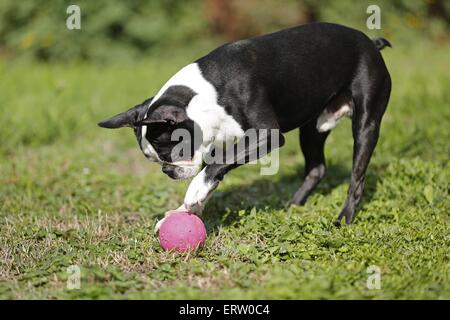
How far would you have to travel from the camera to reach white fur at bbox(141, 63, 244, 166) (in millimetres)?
4398

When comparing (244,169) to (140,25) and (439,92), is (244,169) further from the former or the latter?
(140,25)

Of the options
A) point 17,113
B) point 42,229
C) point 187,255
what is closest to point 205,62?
point 187,255

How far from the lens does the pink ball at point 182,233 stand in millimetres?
4199

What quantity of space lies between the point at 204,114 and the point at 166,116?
12.3 inches

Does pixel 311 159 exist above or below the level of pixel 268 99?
below

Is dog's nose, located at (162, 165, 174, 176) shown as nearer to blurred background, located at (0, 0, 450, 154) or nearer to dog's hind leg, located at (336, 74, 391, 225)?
dog's hind leg, located at (336, 74, 391, 225)

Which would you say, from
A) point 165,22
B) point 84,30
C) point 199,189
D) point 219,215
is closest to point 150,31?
point 165,22

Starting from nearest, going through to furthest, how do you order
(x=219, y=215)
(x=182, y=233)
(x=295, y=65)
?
(x=182, y=233)
(x=295, y=65)
(x=219, y=215)

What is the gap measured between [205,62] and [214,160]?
70cm

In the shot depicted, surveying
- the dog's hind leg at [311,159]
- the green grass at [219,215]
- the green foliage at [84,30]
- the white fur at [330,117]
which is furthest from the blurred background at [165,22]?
the white fur at [330,117]

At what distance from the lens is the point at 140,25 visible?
13.3m

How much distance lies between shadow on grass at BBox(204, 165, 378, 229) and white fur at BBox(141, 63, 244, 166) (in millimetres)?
697

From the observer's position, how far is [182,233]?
420 cm

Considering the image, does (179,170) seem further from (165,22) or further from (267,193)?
(165,22)
